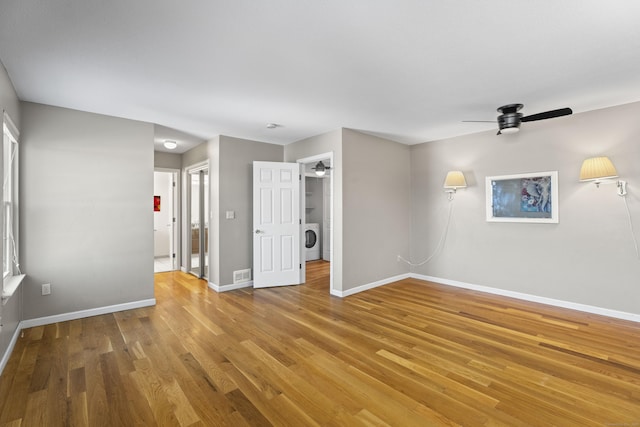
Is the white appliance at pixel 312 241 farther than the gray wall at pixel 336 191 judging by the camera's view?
Yes

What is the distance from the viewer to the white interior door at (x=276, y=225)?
4.94 meters

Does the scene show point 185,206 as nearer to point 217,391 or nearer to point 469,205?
point 217,391

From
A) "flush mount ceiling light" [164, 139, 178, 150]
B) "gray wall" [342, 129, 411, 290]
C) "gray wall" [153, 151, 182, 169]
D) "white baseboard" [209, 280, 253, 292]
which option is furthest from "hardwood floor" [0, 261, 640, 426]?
"gray wall" [153, 151, 182, 169]

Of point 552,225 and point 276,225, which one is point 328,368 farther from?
point 552,225

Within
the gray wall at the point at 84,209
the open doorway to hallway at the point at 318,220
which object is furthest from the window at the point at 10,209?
the open doorway to hallway at the point at 318,220

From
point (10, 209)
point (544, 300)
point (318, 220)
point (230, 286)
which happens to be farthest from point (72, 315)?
point (544, 300)

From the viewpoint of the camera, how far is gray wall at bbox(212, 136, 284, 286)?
4.80m

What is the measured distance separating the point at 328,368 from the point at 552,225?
3618 millimetres

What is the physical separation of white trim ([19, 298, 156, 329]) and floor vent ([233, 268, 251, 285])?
1.21 metres

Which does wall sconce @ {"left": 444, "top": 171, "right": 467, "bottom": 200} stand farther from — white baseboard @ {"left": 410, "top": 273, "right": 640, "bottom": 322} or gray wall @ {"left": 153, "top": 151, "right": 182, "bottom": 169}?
gray wall @ {"left": 153, "top": 151, "right": 182, "bottom": 169}

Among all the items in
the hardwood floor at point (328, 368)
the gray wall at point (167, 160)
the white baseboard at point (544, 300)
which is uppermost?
the gray wall at point (167, 160)

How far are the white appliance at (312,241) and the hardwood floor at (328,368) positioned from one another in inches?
143

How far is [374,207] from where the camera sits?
4969mm

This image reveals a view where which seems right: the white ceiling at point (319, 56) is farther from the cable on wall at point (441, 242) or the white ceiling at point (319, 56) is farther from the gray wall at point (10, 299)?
the cable on wall at point (441, 242)
